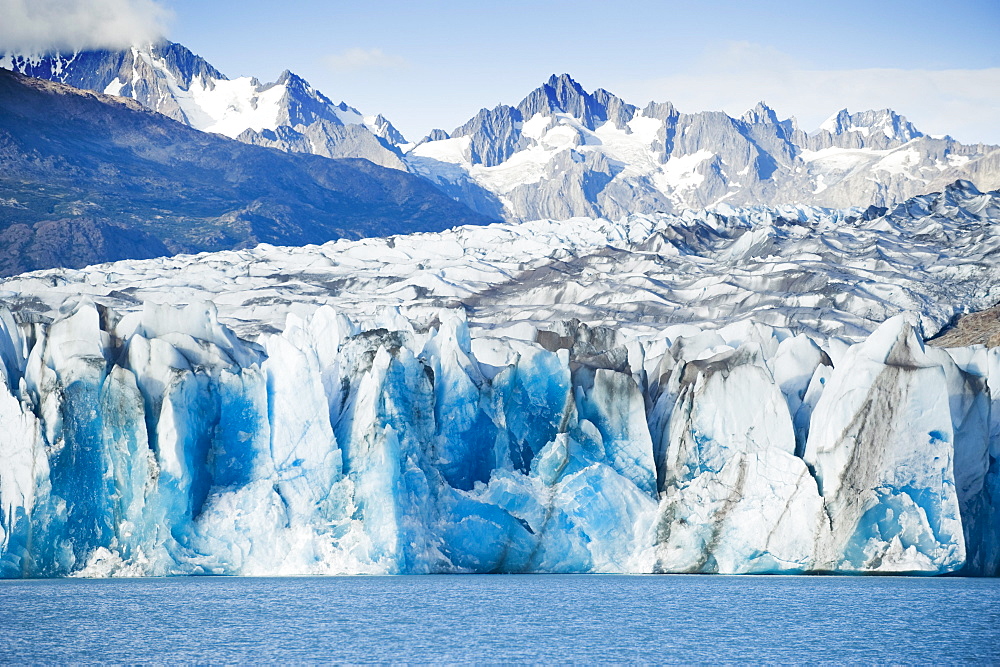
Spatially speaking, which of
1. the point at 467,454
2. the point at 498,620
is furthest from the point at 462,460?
the point at 498,620

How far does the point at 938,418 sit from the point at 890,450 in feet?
4.33

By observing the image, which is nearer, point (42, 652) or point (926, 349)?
point (42, 652)

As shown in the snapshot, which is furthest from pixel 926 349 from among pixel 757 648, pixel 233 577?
pixel 233 577

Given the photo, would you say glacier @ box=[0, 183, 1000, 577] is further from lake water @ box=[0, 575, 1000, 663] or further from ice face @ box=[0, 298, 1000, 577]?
lake water @ box=[0, 575, 1000, 663]

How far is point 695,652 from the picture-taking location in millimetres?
24109

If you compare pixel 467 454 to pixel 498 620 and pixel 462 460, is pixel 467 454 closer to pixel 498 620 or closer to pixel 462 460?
pixel 462 460

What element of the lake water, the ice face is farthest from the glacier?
the lake water

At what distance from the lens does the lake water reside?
77.9 feet

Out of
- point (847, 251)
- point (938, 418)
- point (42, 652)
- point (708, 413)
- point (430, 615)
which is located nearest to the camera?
point (42, 652)

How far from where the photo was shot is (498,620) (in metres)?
27.2

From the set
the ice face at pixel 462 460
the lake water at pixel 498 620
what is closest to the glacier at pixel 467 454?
the ice face at pixel 462 460

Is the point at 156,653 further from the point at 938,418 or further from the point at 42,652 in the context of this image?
the point at 938,418

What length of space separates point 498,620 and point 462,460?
24.5 feet

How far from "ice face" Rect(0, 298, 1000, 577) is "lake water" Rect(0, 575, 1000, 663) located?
40.2 inches
